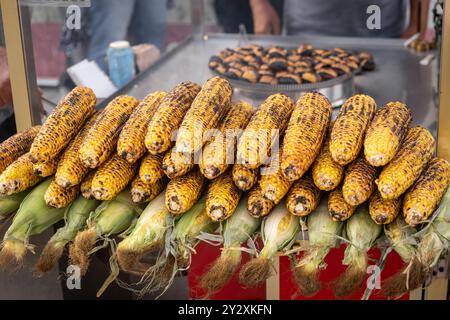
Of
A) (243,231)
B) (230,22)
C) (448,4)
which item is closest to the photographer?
(243,231)

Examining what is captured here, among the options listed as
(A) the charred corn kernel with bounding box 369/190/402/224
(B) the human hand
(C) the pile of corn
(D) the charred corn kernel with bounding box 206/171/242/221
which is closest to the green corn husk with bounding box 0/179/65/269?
(C) the pile of corn

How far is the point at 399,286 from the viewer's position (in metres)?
1.44

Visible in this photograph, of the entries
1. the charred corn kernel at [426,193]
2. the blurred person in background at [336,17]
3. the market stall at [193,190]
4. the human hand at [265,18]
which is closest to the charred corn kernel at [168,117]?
the market stall at [193,190]

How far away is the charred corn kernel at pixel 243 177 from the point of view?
150cm

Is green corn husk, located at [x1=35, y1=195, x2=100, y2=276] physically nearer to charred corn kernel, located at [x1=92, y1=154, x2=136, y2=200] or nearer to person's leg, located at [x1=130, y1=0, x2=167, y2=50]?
charred corn kernel, located at [x1=92, y1=154, x2=136, y2=200]

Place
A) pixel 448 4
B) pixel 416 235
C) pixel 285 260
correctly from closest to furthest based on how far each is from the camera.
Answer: pixel 416 235 < pixel 448 4 < pixel 285 260

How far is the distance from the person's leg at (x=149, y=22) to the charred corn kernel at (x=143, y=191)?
381 cm

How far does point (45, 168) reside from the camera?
5.36 ft

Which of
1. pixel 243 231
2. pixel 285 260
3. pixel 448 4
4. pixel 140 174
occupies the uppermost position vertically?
pixel 448 4

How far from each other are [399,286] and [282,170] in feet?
1.38

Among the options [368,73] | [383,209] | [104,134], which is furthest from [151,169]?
[368,73]

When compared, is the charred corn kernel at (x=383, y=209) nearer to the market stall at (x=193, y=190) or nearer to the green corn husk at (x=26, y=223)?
the market stall at (x=193, y=190)

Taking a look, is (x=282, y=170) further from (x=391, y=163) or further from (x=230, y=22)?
(x=230, y=22)
